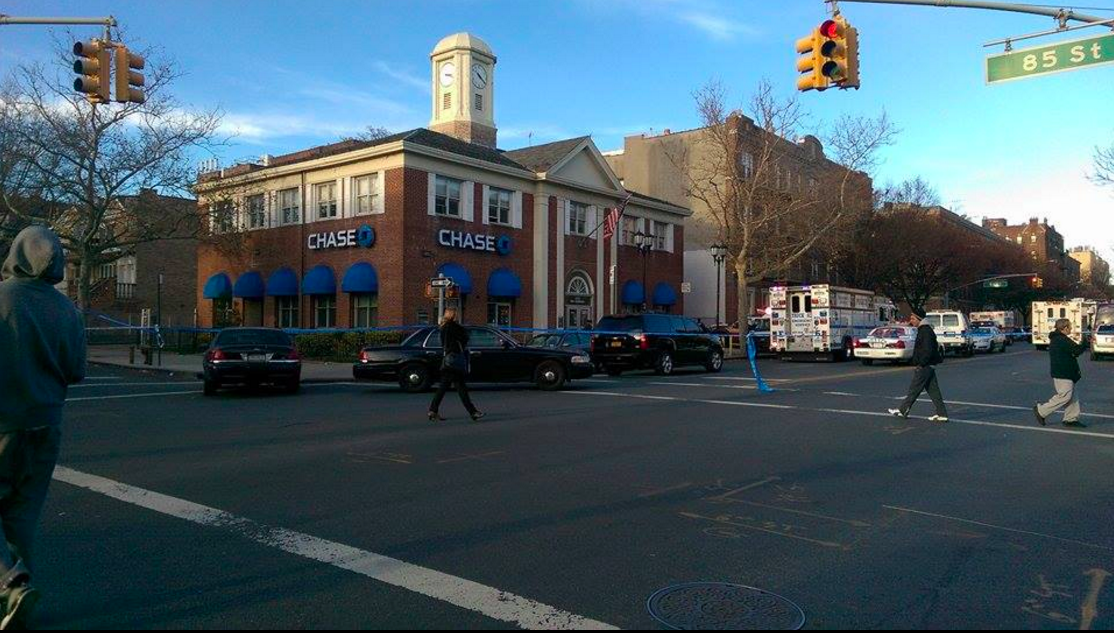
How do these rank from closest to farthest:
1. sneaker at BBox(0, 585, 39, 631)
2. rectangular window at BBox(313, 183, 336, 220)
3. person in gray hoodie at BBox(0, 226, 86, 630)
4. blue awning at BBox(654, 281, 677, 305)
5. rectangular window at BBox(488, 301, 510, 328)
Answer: sneaker at BBox(0, 585, 39, 631) < person in gray hoodie at BBox(0, 226, 86, 630) < rectangular window at BBox(313, 183, 336, 220) < rectangular window at BBox(488, 301, 510, 328) < blue awning at BBox(654, 281, 677, 305)

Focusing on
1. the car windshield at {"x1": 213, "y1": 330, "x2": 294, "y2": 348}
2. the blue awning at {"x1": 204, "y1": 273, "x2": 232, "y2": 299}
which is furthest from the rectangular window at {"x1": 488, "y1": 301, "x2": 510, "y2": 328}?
the car windshield at {"x1": 213, "y1": 330, "x2": 294, "y2": 348}

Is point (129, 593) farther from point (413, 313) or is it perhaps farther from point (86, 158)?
point (86, 158)

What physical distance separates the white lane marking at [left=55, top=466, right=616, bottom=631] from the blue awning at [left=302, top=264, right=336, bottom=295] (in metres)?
25.7

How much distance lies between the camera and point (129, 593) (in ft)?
15.3

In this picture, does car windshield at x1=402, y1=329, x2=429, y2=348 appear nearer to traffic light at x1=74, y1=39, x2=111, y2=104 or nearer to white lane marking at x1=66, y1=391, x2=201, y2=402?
white lane marking at x1=66, y1=391, x2=201, y2=402

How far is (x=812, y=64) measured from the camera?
12836 millimetres

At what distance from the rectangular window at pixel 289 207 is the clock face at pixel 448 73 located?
17.2m

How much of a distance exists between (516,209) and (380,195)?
6.67m

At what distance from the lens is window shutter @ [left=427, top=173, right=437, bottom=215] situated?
1230 inches

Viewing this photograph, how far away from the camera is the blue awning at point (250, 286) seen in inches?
1411

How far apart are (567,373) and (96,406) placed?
9.32m

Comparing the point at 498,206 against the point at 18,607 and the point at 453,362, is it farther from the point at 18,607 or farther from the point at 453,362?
the point at 18,607

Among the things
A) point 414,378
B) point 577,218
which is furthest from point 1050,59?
point 577,218

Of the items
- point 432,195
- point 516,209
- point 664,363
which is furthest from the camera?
point 516,209
